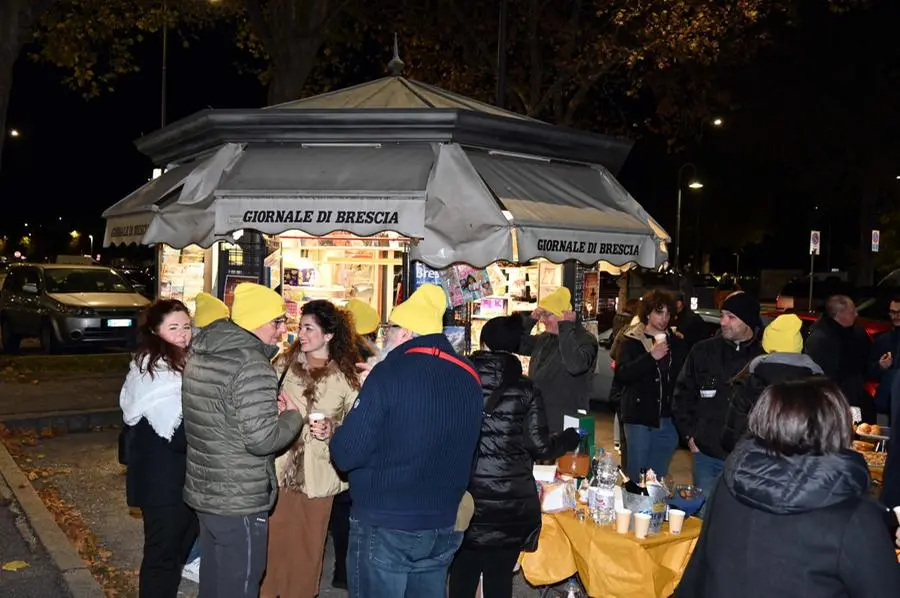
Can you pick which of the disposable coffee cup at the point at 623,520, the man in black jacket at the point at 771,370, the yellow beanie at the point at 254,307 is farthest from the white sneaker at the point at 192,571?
the man in black jacket at the point at 771,370

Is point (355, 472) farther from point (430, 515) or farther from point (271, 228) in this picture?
point (271, 228)

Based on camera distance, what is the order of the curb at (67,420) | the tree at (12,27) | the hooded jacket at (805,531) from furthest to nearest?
the tree at (12,27)
the curb at (67,420)
the hooded jacket at (805,531)

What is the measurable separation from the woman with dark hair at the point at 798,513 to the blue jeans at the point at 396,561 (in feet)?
4.35

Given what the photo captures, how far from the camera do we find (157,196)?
8172 mm

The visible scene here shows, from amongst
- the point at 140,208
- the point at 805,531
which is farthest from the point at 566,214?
the point at 805,531

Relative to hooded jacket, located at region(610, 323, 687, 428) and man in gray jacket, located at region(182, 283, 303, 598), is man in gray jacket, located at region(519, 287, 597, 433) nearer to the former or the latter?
hooded jacket, located at region(610, 323, 687, 428)

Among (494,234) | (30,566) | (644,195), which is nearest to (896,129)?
(644,195)

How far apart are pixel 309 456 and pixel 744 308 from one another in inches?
116

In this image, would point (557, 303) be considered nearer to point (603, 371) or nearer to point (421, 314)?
point (421, 314)

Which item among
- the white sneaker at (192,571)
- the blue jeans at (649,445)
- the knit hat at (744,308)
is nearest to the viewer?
the knit hat at (744,308)

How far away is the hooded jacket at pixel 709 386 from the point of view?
5.86 metres

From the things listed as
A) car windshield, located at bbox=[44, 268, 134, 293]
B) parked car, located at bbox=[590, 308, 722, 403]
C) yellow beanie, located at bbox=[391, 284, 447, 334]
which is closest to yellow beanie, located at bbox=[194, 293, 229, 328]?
yellow beanie, located at bbox=[391, 284, 447, 334]

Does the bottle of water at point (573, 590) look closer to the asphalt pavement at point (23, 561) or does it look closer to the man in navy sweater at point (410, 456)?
the man in navy sweater at point (410, 456)

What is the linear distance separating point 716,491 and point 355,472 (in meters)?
1.58
